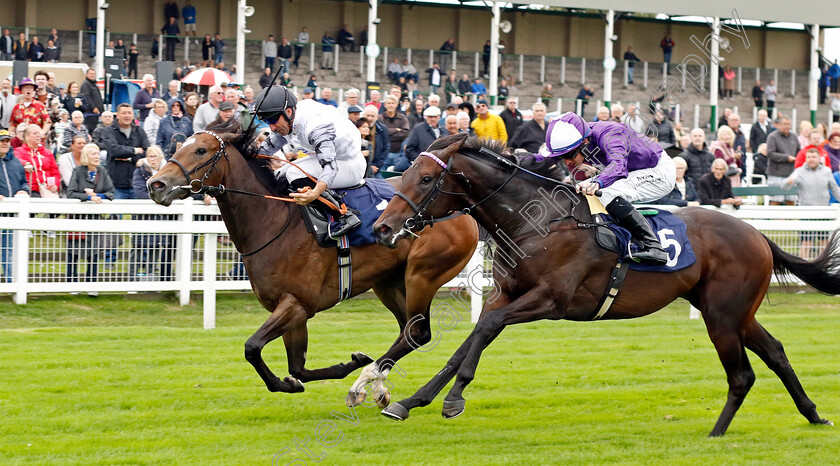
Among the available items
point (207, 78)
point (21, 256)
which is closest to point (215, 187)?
point (21, 256)

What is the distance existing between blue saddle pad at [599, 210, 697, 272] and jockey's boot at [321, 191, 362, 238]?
4.70 ft

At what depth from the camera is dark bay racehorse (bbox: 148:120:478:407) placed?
5781mm

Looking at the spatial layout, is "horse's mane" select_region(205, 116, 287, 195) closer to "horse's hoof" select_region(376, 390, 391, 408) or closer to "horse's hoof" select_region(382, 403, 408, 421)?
"horse's hoof" select_region(376, 390, 391, 408)

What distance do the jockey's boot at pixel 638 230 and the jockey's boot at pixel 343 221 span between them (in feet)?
4.81

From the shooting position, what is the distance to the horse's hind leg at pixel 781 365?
19.6ft

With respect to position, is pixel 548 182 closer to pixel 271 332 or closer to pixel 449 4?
pixel 271 332

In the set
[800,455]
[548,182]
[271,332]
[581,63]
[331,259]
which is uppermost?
[581,63]

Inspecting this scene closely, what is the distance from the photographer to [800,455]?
17.4 ft

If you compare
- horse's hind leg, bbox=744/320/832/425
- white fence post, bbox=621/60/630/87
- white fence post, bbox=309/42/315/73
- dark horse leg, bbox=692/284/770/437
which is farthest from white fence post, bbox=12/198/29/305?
white fence post, bbox=621/60/630/87

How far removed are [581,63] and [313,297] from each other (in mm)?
22713

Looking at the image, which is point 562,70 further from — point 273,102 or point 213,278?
point 273,102

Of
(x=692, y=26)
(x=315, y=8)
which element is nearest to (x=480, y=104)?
(x=315, y=8)

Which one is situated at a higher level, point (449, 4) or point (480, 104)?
point (449, 4)

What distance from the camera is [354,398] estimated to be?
6125 millimetres
